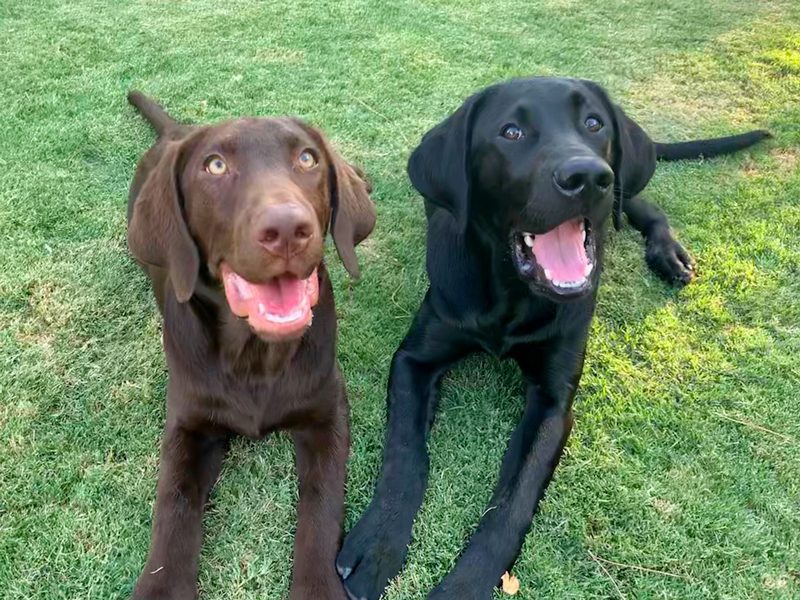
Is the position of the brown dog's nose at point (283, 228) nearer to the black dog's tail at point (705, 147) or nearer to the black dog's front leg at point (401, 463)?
the black dog's front leg at point (401, 463)

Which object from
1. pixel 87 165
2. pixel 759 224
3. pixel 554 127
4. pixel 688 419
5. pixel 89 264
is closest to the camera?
pixel 554 127

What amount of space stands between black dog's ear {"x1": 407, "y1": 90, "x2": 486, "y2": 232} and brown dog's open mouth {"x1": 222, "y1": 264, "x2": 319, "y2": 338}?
67 cm

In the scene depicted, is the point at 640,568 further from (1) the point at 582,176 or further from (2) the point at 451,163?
(2) the point at 451,163

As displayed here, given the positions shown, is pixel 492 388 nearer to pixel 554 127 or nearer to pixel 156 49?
pixel 554 127

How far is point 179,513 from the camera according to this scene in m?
2.01

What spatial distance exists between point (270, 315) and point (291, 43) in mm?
3782

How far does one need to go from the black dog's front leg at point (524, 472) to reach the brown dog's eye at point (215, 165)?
1199mm

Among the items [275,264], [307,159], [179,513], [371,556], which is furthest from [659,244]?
[179,513]

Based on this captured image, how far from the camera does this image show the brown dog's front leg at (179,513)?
1.89 metres

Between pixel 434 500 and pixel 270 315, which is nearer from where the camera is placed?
pixel 270 315

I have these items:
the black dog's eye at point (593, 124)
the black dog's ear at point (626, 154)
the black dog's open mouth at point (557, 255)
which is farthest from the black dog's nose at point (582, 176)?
the black dog's ear at point (626, 154)

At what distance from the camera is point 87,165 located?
3.71 m

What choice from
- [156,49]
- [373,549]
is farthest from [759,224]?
[156,49]

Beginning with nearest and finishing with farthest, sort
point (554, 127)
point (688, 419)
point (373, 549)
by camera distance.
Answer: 1. point (373, 549)
2. point (554, 127)
3. point (688, 419)
